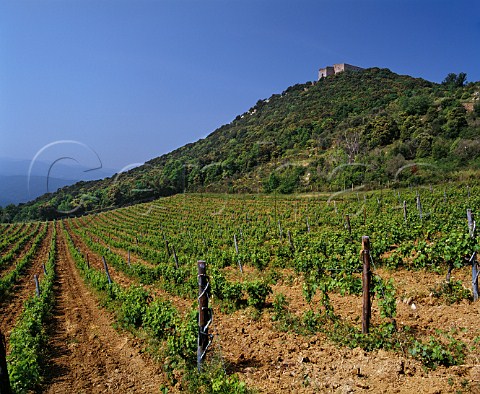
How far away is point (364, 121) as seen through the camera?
7300cm

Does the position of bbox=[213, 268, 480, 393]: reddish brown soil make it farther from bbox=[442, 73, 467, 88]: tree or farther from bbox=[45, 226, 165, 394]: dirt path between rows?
bbox=[442, 73, 467, 88]: tree

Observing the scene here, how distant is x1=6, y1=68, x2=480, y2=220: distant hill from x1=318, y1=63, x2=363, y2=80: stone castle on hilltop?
1468cm

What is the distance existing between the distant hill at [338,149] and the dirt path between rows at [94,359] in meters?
39.1

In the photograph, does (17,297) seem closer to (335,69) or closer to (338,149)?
(338,149)

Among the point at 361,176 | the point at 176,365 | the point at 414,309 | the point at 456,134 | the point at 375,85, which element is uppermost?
the point at 375,85

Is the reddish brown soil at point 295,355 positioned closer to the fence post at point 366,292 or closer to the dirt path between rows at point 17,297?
the fence post at point 366,292

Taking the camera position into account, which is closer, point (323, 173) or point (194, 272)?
point (194, 272)

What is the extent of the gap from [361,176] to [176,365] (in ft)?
148

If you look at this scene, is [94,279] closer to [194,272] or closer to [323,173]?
[194,272]

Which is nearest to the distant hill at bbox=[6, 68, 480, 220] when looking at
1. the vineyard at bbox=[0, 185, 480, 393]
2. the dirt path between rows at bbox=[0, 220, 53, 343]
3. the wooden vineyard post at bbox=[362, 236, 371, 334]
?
the dirt path between rows at bbox=[0, 220, 53, 343]

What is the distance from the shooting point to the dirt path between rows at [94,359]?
6262 mm

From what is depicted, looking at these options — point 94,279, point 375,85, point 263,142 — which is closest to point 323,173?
point 263,142

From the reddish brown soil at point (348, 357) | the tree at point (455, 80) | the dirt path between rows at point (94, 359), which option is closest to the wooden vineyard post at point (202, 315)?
the reddish brown soil at point (348, 357)

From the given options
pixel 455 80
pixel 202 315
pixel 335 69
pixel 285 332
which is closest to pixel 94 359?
pixel 202 315
